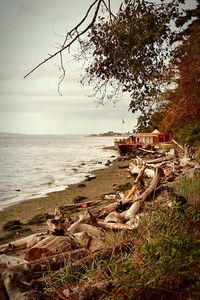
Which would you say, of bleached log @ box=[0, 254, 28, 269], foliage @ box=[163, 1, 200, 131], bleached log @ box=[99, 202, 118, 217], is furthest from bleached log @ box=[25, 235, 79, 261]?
foliage @ box=[163, 1, 200, 131]

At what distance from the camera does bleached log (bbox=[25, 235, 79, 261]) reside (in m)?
5.89

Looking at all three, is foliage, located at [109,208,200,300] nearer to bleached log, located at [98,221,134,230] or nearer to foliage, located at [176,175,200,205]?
bleached log, located at [98,221,134,230]

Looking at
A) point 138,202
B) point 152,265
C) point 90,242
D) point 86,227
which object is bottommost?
point 86,227

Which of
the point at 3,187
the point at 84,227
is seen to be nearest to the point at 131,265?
the point at 84,227

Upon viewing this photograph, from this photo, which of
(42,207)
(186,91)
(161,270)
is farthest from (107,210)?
(186,91)

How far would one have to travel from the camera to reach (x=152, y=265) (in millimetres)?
4441

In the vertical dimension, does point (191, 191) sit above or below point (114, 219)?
above

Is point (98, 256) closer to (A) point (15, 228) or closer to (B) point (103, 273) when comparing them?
(B) point (103, 273)

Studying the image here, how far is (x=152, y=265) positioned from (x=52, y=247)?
87.3 inches

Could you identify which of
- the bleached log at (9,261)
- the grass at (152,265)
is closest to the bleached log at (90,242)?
the grass at (152,265)

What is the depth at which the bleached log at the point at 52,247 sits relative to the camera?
5.89 meters

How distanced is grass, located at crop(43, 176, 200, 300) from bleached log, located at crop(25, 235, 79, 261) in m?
0.74

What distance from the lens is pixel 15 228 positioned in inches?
467

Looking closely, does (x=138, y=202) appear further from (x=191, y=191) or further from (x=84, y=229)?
(x=84, y=229)
